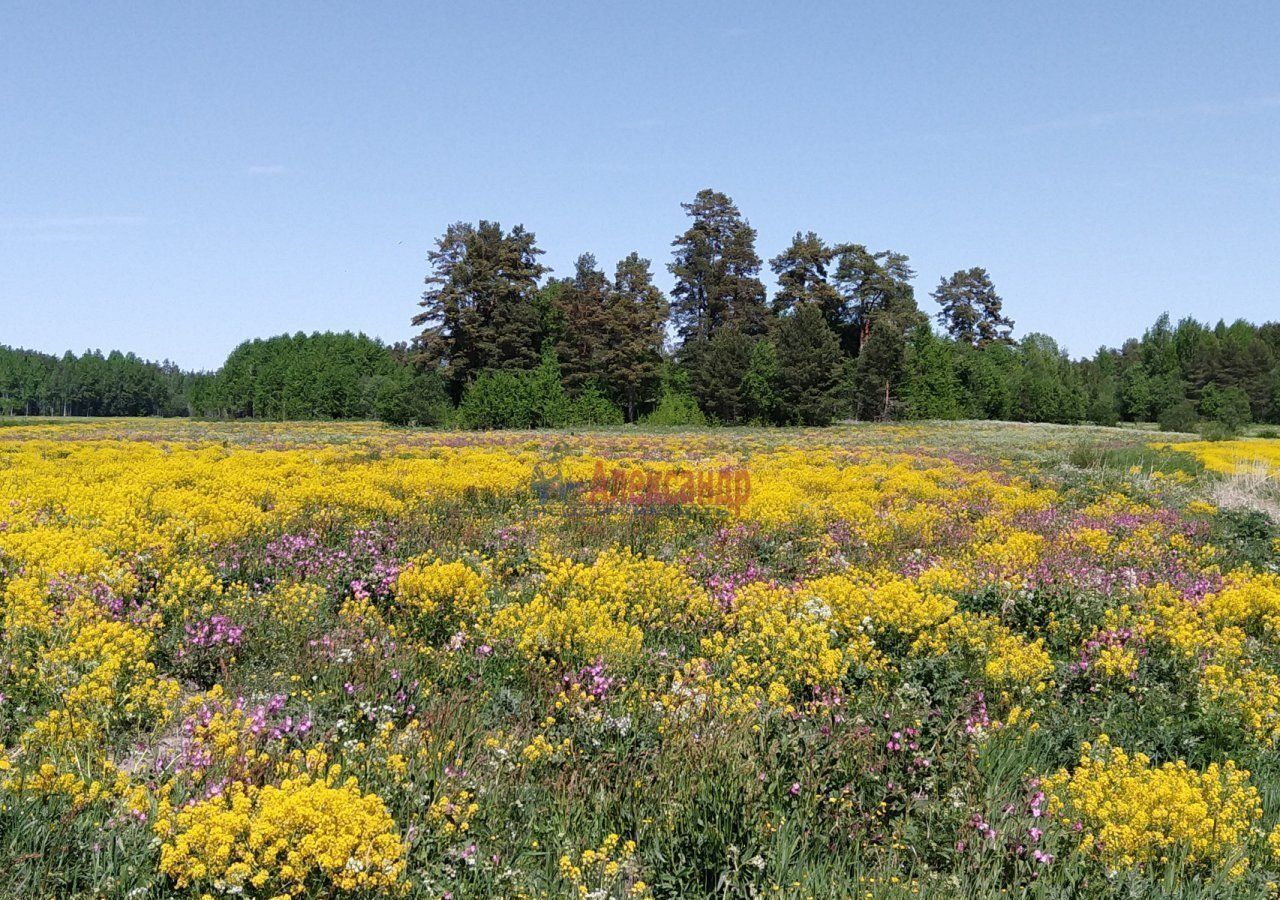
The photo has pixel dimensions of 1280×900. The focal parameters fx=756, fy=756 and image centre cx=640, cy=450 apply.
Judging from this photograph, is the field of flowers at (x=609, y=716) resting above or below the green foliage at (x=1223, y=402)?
below

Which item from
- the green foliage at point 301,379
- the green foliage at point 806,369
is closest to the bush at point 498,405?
the green foliage at point 806,369

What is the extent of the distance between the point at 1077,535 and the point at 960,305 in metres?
96.1

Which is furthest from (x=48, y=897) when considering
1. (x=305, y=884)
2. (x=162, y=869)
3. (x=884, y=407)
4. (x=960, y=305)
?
(x=960, y=305)

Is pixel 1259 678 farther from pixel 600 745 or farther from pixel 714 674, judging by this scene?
pixel 600 745

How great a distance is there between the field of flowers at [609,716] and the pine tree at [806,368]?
52.3 meters

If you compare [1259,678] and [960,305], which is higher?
[960,305]

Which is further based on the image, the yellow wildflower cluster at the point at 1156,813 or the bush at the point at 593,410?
the bush at the point at 593,410

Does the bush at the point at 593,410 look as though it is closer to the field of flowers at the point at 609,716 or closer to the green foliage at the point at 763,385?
the green foliage at the point at 763,385

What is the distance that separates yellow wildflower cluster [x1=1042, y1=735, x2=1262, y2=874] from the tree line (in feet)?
177

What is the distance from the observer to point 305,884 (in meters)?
2.76

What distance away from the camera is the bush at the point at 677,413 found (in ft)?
197

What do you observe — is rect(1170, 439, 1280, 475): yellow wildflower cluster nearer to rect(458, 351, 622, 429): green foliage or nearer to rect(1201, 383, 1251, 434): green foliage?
rect(458, 351, 622, 429): green foliage

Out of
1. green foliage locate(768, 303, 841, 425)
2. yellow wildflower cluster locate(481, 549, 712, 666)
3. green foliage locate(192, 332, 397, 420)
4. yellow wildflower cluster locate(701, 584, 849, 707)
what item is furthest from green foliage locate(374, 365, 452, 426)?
yellow wildflower cluster locate(701, 584, 849, 707)

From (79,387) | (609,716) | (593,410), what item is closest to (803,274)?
(593,410)
